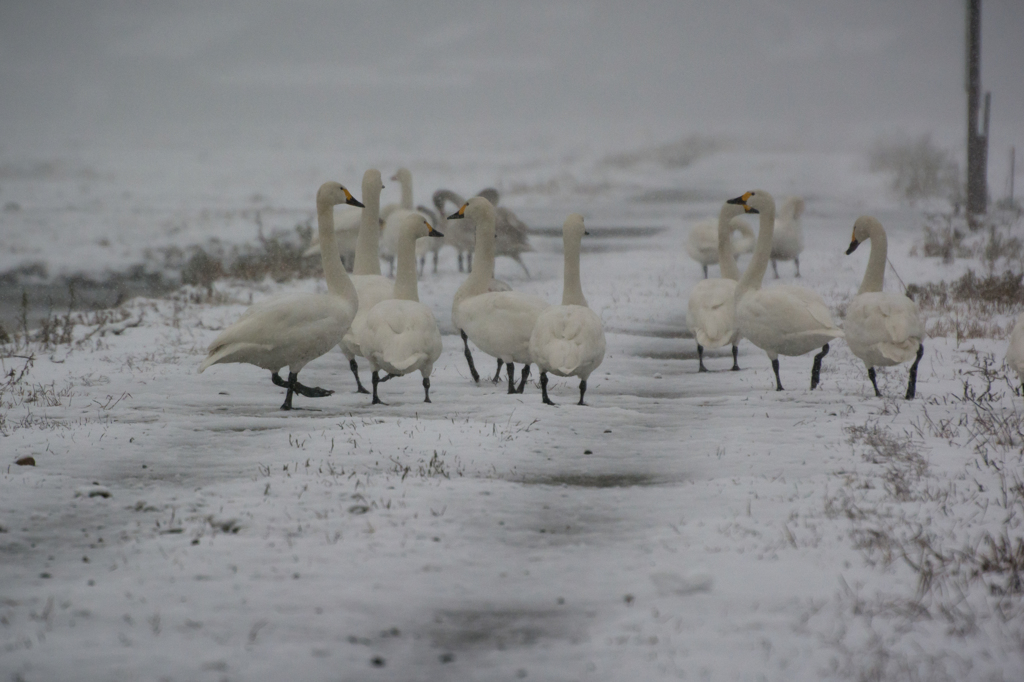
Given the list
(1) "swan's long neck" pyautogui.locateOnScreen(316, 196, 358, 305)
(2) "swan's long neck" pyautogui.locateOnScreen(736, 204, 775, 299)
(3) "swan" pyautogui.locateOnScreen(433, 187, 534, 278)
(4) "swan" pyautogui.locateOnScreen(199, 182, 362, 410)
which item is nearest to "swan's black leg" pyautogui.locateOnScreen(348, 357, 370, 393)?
(4) "swan" pyautogui.locateOnScreen(199, 182, 362, 410)

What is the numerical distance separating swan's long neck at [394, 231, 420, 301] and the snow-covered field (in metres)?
0.84

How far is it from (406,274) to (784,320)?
3.45 m

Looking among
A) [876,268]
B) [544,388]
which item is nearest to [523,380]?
[544,388]

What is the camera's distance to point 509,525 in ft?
15.7

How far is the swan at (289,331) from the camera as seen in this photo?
7195 mm

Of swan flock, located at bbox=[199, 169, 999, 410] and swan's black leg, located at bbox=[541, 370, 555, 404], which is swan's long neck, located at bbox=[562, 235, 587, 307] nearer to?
swan flock, located at bbox=[199, 169, 999, 410]

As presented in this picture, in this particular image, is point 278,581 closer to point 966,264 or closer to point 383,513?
point 383,513

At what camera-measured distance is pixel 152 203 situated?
34.8 m

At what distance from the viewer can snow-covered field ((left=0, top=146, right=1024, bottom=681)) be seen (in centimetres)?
353

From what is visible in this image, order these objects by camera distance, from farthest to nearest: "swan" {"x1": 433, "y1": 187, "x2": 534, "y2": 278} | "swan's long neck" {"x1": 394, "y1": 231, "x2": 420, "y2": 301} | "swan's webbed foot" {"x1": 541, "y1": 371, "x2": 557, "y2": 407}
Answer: "swan" {"x1": 433, "y1": 187, "x2": 534, "y2": 278} < "swan's long neck" {"x1": 394, "y1": 231, "x2": 420, "y2": 301} < "swan's webbed foot" {"x1": 541, "y1": 371, "x2": 557, "y2": 407}

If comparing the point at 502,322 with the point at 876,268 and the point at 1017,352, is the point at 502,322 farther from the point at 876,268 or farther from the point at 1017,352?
the point at 1017,352

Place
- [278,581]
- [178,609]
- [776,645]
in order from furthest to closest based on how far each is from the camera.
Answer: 1. [278,581]
2. [178,609]
3. [776,645]

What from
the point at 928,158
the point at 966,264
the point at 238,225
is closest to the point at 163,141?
the point at 238,225

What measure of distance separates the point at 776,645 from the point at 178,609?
7.48 feet
